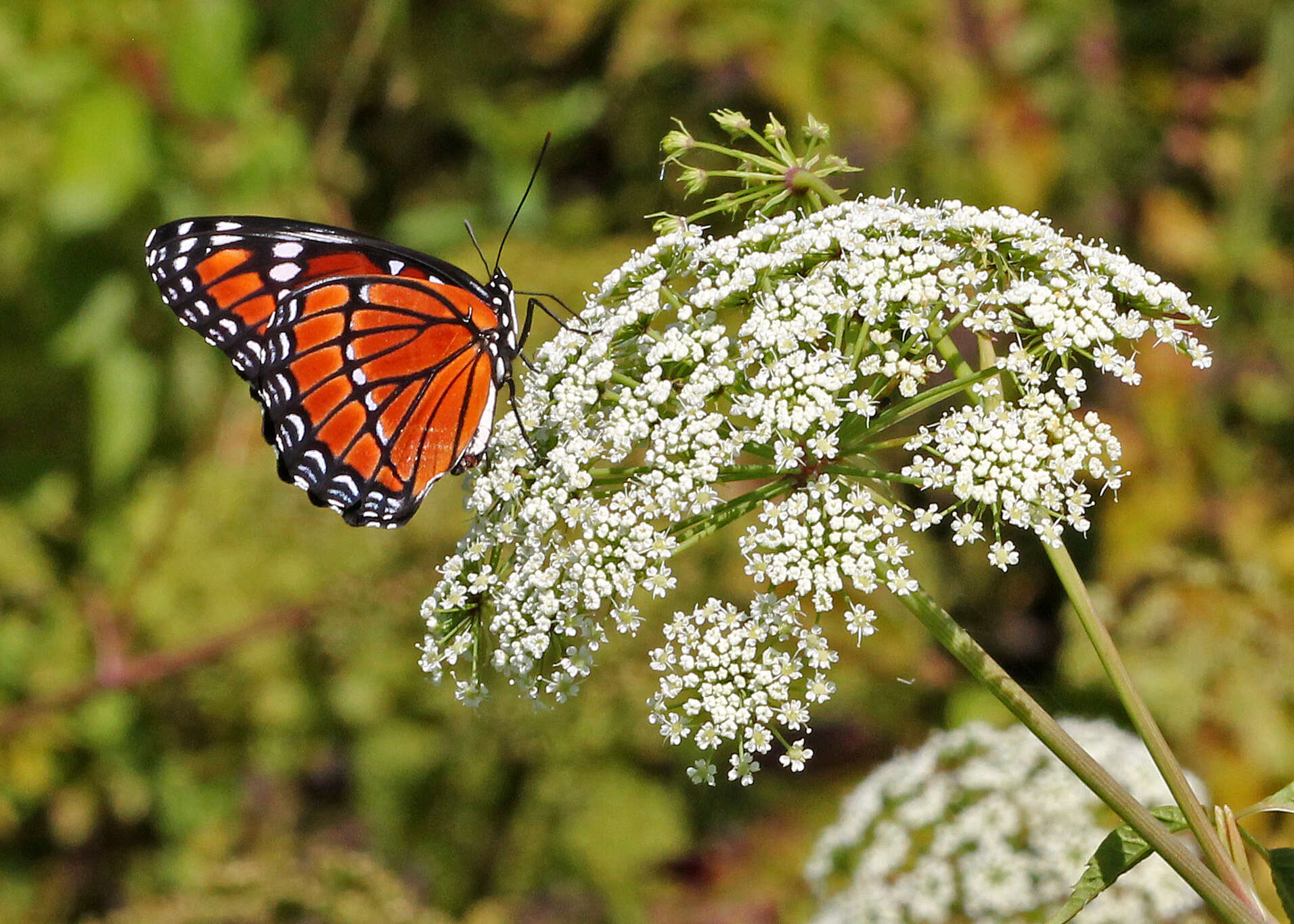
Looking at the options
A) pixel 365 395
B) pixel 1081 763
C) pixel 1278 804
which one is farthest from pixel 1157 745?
pixel 365 395

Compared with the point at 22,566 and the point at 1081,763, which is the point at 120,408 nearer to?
the point at 22,566

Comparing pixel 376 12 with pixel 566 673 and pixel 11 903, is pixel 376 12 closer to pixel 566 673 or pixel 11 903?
pixel 11 903

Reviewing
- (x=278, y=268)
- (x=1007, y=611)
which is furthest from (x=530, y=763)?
(x=278, y=268)

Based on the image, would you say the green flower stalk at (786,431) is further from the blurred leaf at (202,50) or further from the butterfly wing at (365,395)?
the blurred leaf at (202,50)

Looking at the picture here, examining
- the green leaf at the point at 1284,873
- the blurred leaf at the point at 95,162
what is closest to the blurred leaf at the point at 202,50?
the blurred leaf at the point at 95,162

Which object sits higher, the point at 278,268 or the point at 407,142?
the point at 407,142

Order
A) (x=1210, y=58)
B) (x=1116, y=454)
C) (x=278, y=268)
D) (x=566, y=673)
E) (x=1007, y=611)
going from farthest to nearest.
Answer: (x=1210, y=58)
(x=1007, y=611)
(x=278, y=268)
(x=566, y=673)
(x=1116, y=454)

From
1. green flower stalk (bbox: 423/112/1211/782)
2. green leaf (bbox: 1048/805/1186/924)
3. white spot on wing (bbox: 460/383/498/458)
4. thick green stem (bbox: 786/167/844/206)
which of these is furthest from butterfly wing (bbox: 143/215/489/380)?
green leaf (bbox: 1048/805/1186/924)
